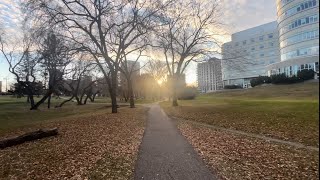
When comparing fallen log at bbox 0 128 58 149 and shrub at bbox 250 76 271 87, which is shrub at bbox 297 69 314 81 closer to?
shrub at bbox 250 76 271 87

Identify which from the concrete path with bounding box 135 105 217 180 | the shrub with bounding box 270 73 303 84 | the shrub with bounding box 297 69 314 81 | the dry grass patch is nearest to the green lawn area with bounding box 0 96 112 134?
the concrete path with bounding box 135 105 217 180

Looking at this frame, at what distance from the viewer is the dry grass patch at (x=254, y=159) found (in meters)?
7.72

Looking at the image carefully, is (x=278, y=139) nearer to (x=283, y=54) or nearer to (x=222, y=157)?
(x=222, y=157)

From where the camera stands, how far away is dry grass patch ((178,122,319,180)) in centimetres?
772

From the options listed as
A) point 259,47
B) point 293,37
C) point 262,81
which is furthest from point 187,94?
point 259,47

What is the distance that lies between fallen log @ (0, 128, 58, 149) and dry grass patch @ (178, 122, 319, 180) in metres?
7.88

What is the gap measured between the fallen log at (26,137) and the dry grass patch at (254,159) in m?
7.88

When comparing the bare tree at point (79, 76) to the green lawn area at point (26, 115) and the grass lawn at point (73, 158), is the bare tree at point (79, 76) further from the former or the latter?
the grass lawn at point (73, 158)

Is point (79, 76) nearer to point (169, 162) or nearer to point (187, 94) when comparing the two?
point (187, 94)

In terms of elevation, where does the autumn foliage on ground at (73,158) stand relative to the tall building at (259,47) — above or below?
below

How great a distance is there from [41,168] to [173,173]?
4344 mm

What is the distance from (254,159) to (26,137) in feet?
36.7

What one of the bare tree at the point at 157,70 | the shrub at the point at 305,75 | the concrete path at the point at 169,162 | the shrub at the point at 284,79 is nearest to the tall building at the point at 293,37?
the shrub at the point at 284,79

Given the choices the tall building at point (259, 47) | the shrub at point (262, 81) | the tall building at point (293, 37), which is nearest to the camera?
the tall building at point (293, 37)
